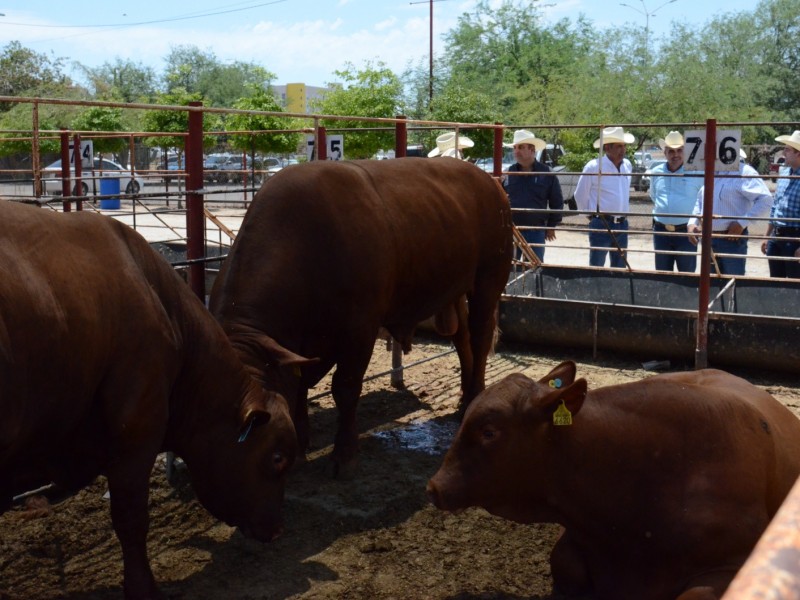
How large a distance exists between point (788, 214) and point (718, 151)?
4.87 feet

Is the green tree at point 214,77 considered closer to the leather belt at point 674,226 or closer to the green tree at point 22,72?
the green tree at point 22,72

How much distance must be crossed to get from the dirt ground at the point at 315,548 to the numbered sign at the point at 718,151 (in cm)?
327

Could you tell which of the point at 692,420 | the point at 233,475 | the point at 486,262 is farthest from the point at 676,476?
the point at 486,262

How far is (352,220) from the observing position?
512 centimetres

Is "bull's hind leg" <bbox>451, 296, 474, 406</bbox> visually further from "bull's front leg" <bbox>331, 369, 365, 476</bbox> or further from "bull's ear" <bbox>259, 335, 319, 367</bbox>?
"bull's ear" <bbox>259, 335, 319, 367</bbox>

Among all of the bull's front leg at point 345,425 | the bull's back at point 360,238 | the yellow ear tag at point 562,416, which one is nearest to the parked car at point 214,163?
the bull's back at point 360,238

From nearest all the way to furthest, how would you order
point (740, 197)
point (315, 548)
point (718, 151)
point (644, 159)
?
point (315, 548), point (718, 151), point (740, 197), point (644, 159)

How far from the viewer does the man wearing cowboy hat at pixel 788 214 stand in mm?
8266

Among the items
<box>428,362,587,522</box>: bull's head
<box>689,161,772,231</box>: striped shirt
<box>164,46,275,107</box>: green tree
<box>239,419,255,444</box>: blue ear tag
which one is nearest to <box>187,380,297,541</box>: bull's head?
<box>239,419,255,444</box>: blue ear tag

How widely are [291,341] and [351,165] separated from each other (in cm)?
120

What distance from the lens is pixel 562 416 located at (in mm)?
3445

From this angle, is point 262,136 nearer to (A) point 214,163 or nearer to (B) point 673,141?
(B) point 673,141

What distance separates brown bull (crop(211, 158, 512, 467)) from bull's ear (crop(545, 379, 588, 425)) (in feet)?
4.37

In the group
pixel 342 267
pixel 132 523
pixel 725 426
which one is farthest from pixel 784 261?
pixel 132 523
